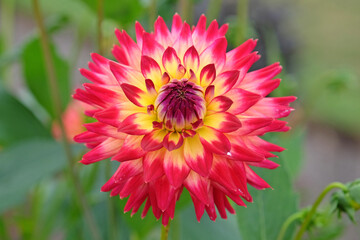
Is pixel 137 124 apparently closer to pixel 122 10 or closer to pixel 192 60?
pixel 192 60

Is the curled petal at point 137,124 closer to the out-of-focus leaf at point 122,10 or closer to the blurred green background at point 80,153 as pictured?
the blurred green background at point 80,153

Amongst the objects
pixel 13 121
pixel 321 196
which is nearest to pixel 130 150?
pixel 321 196

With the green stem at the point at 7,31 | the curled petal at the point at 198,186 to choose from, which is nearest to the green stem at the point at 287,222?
the curled petal at the point at 198,186

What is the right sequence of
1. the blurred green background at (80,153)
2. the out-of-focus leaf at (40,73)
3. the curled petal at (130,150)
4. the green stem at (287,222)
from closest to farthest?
1. the curled petal at (130,150)
2. the green stem at (287,222)
3. the blurred green background at (80,153)
4. the out-of-focus leaf at (40,73)

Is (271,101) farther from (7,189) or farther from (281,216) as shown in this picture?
(7,189)

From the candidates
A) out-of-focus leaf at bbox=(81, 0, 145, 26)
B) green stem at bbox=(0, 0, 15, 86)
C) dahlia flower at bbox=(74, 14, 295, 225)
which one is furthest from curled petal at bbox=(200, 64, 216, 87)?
green stem at bbox=(0, 0, 15, 86)

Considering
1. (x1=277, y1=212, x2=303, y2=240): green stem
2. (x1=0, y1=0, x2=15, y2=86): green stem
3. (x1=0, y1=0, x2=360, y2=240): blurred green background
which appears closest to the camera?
(x1=277, y1=212, x2=303, y2=240): green stem

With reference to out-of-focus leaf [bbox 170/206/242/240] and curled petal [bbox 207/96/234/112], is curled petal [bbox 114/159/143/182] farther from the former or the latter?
out-of-focus leaf [bbox 170/206/242/240]
